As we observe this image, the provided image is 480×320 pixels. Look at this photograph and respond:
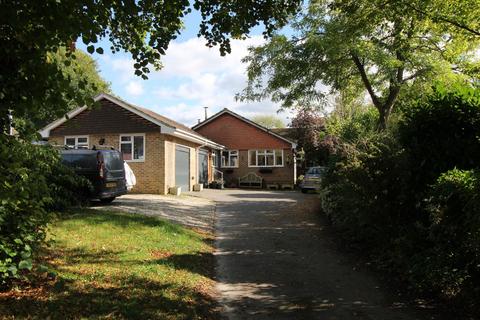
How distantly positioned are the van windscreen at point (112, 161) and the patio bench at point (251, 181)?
19.6 m

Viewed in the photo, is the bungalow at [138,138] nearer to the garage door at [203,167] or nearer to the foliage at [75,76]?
the garage door at [203,167]

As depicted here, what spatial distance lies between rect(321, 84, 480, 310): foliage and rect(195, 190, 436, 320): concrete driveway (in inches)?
23.2

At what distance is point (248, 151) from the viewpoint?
36.5 metres

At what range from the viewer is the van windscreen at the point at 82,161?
14.8 meters

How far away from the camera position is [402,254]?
7430 mm

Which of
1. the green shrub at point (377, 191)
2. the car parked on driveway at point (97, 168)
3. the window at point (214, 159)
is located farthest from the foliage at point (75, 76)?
the window at point (214, 159)

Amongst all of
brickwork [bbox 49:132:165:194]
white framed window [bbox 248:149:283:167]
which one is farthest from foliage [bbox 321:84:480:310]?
white framed window [bbox 248:149:283:167]

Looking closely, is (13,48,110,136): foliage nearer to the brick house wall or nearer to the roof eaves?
the brick house wall

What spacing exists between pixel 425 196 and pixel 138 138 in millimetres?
17666

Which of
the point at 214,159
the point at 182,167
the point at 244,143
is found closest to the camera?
the point at 182,167

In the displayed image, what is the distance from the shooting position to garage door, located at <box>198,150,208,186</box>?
97.8 ft

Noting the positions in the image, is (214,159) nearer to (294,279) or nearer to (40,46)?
(294,279)

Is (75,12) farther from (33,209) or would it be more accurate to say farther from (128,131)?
(128,131)

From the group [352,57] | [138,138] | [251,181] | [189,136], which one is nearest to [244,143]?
[251,181]
